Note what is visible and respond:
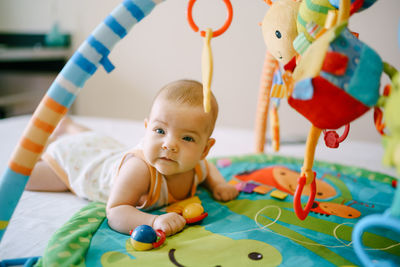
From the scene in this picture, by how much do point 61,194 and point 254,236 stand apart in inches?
21.2

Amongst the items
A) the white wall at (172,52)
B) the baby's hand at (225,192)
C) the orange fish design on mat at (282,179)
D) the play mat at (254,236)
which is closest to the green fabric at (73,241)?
the play mat at (254,236)

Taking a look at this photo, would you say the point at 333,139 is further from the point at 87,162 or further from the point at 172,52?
the point at 172,52

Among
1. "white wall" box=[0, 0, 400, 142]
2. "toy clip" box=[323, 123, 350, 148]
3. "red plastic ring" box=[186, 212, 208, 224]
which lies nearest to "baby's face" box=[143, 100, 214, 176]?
"red plastic ring" box=[186, 212, 208, 224]

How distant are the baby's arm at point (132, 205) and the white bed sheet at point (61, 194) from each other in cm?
14

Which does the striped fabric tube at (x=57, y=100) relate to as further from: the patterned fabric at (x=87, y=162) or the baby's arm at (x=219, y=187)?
the baby's arm at (x=219, y=187)

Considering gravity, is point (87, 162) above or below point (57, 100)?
below

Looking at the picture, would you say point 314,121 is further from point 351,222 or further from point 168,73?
point 168,73

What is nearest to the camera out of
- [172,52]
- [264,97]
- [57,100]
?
[57,100]

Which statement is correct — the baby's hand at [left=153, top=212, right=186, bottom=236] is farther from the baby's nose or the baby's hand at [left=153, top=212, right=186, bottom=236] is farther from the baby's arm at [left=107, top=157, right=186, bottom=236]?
the baby's nose

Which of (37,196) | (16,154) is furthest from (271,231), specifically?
(37,196)

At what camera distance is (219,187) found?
87cm

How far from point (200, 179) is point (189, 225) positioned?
208 millimetres

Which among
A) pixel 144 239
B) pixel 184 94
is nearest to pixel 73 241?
pixel 144 239

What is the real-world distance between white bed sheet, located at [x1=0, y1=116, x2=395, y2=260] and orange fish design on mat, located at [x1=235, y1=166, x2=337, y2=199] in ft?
1.07
